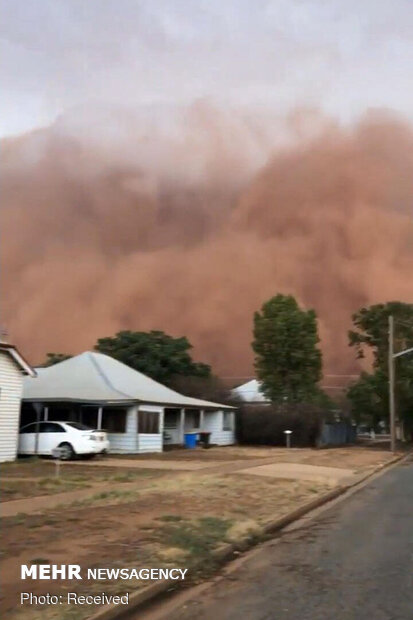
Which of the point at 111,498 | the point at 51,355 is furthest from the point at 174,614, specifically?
the point at 51,355

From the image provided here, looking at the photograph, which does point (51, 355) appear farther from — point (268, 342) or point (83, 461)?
point (83, 461)

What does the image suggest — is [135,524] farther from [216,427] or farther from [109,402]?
[216,427]

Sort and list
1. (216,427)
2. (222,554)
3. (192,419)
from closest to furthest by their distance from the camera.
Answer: (222,554) < (192,419) < (216,427)

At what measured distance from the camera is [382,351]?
49.7 metres

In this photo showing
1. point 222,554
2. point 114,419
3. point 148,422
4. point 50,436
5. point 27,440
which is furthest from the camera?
point 148,422

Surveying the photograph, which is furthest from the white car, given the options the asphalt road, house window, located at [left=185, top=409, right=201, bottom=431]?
house window, located at [left=185, top=409, right=201, bottom=431]

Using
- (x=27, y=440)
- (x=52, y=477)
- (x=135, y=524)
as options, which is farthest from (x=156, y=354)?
(x=135, y=524)

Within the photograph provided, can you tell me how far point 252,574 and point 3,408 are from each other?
16.7 metres

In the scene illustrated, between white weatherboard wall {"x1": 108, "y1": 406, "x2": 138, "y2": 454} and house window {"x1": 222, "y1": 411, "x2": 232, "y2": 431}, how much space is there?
42.6 feet

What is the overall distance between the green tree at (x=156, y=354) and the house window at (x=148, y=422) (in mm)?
21606

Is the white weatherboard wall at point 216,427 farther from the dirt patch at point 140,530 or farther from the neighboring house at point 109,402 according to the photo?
the dirt patch at point 140,530

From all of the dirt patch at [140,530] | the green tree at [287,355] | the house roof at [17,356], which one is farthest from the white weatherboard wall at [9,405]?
the green tree at [287,355]

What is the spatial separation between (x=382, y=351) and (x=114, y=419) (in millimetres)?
25356

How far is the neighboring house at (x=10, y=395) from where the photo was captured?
73.9ft
